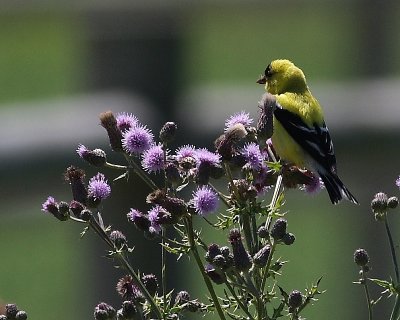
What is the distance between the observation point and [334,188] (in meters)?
2.47

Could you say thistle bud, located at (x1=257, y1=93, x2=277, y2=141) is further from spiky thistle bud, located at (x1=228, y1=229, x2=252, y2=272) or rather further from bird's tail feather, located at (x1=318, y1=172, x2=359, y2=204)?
bird's tail feather, located at (x1=318, y1=172, x2=359, y2=204)

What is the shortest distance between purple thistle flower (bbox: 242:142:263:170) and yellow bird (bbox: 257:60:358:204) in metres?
0.43

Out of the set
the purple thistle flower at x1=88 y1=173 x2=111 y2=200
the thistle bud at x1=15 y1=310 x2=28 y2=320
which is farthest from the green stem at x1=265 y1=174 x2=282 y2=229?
the thistle bud at x1=15 y1=310 x2=28 y2=320

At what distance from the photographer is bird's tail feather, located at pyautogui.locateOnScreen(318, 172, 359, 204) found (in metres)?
2.45

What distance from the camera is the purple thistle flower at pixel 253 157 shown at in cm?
183

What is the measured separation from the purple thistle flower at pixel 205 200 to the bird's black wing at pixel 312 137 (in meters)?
0.78

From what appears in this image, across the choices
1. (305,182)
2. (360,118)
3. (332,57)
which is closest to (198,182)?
(305,182)

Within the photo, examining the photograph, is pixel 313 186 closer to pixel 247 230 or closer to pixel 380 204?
pixel 380 204

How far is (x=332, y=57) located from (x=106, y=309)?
641 inches

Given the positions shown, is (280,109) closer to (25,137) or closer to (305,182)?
(305,182)

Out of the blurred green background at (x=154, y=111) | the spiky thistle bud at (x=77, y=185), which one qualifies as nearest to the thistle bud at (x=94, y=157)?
the spiky thistle bud at (x=77, y=185)

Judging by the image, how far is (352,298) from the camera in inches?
307

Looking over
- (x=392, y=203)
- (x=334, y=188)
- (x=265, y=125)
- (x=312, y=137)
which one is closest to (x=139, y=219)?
(x=265, y=125)

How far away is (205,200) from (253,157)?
0.11m
